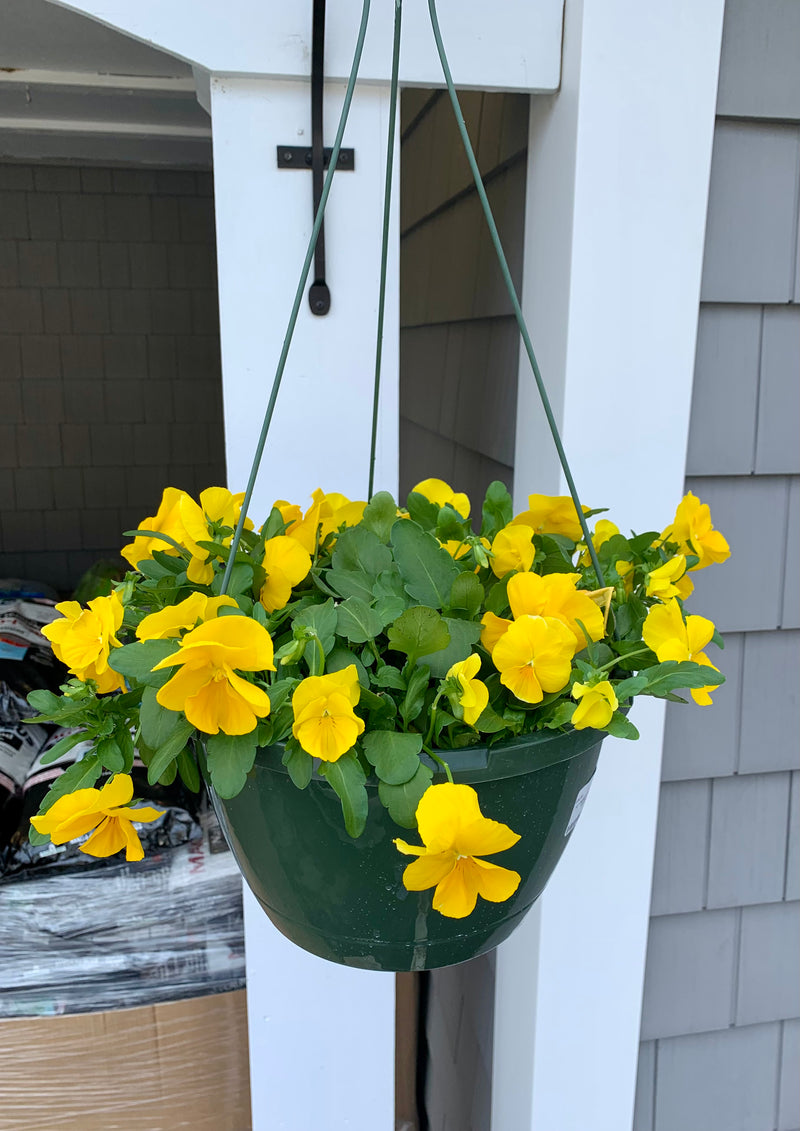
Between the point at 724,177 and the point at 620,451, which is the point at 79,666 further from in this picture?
the point at 724,177

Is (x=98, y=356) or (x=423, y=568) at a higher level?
(x=98, y=356)

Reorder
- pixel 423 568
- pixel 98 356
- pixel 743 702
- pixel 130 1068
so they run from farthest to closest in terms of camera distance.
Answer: pixel 98 356, pixel 130 1068, pixel 743 702, pixel 423 568

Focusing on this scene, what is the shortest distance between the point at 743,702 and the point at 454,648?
80cm

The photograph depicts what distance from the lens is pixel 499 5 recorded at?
911 mm

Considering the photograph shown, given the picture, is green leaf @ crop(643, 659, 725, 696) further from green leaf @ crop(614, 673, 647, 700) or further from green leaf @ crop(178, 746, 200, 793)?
A: green leaf @ crop(178, 746, 200, 793)

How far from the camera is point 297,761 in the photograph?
1.70 ft

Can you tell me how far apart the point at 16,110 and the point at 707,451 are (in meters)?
1.48

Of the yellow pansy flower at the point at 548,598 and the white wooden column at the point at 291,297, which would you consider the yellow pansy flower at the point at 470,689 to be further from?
the white wooden column at the point at 291,297

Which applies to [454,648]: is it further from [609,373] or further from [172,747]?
[609,373]

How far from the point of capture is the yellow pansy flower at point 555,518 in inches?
27.5

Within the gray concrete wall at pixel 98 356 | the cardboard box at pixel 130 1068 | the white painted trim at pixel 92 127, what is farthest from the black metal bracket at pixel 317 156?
the gray concrete wall at pixel 98 356

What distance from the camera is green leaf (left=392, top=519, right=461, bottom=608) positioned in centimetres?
58

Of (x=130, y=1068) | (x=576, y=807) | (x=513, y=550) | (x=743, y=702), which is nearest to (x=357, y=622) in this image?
(x=513, y=550)

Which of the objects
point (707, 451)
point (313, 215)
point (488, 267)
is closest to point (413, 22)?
point (313, 215)
